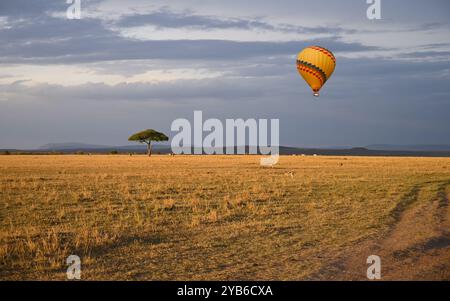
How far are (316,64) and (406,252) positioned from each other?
27.2 m

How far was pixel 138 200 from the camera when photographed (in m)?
20.3

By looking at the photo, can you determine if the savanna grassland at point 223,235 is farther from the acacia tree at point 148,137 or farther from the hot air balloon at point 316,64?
the acacia tree at point 148,137

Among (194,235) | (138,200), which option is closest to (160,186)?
(138,200)

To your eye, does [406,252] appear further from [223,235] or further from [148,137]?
[148,137]

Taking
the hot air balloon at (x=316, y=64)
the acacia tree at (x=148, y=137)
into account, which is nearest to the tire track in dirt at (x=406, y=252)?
the hot air balloon at (x=316, y=64)

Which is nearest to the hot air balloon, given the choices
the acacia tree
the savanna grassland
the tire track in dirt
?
the savanna grassland

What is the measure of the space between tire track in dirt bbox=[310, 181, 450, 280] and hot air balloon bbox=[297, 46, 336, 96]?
21.4 metres

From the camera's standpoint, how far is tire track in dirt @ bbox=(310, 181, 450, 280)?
8.91 metres

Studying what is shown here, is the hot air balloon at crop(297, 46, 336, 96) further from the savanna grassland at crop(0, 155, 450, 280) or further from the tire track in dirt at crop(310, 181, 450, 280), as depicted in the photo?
the tire track in dirt at crop(310, 181, 450, 280)

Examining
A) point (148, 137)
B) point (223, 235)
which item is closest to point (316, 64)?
point (223, 235)
